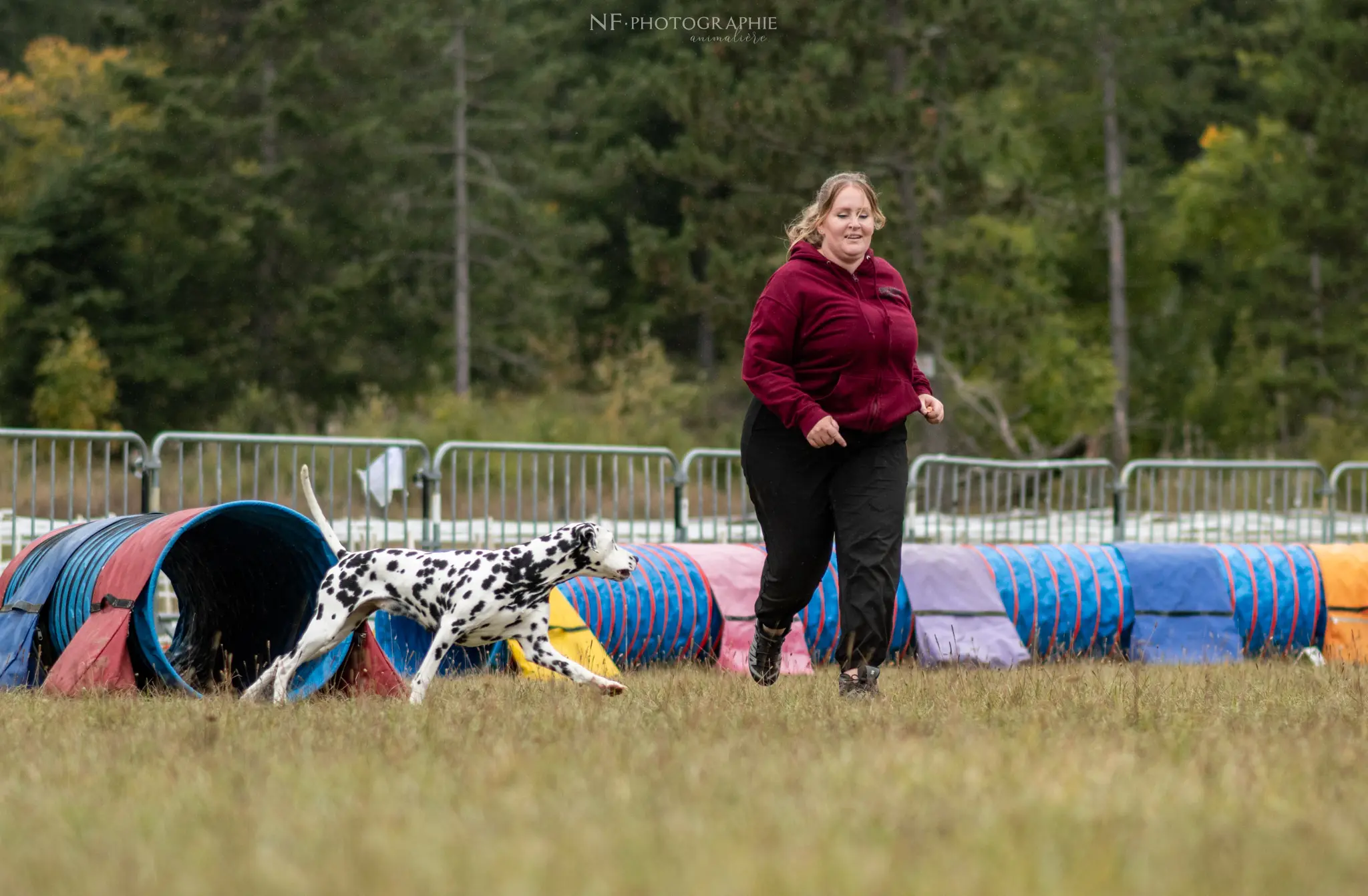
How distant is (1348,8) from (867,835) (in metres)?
31.8

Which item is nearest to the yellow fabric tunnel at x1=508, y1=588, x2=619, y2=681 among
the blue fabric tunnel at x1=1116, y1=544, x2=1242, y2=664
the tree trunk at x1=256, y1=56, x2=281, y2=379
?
the blue fabric tunnel at x1=1116, y1=544, x2=1242, y2=664

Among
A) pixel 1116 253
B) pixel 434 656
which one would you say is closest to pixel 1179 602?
pixel 434 656

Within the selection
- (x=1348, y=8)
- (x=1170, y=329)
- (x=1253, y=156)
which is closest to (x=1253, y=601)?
(x=1348, y=8)

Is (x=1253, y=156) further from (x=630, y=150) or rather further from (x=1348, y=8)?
(x=630, y=150)

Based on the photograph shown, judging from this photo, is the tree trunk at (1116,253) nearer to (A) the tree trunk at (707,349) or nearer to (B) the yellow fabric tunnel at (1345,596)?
(A) the tree trunk at (707,349)

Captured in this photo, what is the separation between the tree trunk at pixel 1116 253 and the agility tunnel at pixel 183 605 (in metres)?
27.9

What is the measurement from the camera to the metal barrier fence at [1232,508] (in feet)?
53.1

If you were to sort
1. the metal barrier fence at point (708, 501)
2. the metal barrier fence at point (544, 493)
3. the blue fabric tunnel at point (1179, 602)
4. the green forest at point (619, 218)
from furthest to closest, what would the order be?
the green forest at point (619, 218) → the metal barrier fence at point (708, 501) → the metal barrier fence at point (544, 493) → the blue fabric tunnel at point (1179, 602)

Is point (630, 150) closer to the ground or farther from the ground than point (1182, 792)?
farther from the ground

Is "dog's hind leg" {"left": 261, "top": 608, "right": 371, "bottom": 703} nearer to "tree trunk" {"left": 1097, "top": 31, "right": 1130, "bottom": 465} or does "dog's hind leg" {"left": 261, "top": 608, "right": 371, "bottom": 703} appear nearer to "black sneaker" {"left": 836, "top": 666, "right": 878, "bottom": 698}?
"black sneaker" {"left": 836, "top": 666, "right": 878, "bottom": 698}

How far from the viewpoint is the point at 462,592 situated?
6.86 m

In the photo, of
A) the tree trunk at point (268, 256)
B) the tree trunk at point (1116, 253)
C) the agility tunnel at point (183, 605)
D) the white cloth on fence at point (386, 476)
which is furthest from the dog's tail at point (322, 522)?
the tree trunk at point (1116, 253)

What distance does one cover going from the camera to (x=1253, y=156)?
119ft

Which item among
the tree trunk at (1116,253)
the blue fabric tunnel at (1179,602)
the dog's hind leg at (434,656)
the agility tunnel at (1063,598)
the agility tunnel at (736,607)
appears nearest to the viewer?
the dog's hind leg at (434,656)
